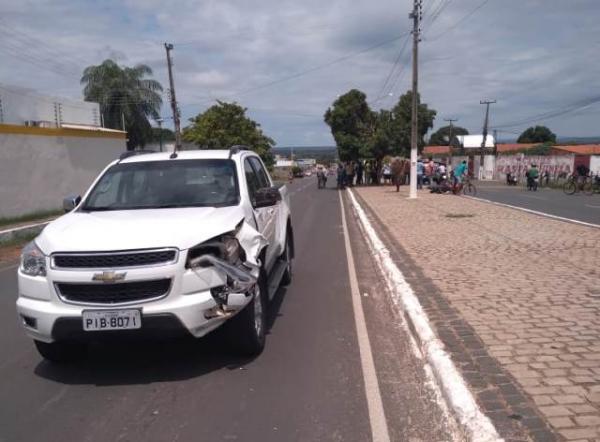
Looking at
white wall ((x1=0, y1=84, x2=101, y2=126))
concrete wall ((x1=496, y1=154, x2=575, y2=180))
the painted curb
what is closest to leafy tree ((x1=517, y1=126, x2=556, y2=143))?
concrete wall ((x1=496, y1=154, x2=575, y2=180))

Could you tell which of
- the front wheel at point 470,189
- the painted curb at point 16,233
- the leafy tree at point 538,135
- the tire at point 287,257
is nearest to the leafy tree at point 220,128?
the front wheel at point 470,189

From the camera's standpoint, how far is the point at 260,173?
7.14 metres

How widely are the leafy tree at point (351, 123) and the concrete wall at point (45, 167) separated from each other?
16.5 m

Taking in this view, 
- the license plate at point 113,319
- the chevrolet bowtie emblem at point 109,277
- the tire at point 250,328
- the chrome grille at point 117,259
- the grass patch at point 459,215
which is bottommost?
the grass patch at point 459,215

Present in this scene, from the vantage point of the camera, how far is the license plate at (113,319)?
13.4ft

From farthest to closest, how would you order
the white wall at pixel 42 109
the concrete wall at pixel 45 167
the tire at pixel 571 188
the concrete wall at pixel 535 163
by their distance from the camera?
the concrete wall at pixel 535 163 → the tire at pixel 571 188 → the white wall at pixel 42 109 → the concrete wall at pixel 45 167

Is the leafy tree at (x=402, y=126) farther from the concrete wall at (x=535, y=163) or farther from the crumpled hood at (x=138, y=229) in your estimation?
the crumpled hood at (x=138, y=229)

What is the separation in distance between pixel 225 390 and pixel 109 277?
127cm

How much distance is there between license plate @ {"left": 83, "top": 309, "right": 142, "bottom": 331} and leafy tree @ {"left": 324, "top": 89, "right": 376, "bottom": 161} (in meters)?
32.4

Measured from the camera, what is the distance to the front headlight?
4.30 meters

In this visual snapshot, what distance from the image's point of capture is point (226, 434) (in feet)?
11.7

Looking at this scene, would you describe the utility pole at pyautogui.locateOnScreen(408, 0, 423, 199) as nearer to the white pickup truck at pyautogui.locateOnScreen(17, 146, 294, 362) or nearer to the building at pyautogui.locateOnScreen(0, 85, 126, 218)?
the building at pyautogui.locateOnScreen(0, 85, 126, 218)

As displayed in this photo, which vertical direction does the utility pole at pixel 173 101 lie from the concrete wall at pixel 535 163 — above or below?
above

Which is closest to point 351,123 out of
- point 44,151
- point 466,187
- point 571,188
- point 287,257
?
point 466,187
